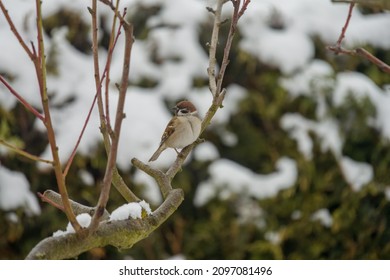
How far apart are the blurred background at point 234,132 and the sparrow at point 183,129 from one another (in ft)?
2.57

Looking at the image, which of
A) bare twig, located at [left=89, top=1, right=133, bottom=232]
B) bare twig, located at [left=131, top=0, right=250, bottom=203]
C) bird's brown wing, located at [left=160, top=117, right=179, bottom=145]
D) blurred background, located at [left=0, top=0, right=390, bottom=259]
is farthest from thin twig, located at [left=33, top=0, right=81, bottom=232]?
blurred background, located at [left=0, top=0, right=390, bottom=259]

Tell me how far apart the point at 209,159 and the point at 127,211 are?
1.82 metres

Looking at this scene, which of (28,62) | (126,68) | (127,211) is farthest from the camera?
(28,62)

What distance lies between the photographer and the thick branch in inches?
36.4

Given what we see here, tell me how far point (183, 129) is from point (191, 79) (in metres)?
1.27

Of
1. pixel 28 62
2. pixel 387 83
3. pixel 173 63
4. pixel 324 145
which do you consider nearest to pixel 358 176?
pixel 324 145

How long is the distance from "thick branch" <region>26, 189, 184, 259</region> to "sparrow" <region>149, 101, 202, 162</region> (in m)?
0.58

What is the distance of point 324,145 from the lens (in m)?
2.92

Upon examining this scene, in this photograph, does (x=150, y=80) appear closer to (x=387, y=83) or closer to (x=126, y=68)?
(x=387, y=83)

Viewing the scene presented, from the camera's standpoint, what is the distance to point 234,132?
301 centimetres

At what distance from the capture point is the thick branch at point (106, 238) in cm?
92

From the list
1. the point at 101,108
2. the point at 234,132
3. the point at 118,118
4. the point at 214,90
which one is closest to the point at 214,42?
the point at 214,90

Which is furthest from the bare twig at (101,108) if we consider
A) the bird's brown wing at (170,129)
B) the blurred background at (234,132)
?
the blurred background at (234,132)

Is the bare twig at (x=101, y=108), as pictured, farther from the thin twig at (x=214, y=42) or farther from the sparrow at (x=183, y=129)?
the sparrow at (x=183, y=129)
